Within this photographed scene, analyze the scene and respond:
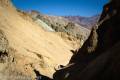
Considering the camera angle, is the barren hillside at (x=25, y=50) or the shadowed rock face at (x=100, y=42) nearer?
the shadowed rock face at (x=100, y=42)

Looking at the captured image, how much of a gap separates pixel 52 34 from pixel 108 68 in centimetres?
4381

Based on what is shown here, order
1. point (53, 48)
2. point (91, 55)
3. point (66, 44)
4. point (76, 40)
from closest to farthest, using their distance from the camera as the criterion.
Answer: point (91, 55)
point (53, 48)
point (66, 44)
point (76, 40)

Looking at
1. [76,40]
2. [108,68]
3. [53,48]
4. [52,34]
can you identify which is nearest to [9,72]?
[108,68]

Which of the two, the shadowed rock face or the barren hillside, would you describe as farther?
the barren hillside

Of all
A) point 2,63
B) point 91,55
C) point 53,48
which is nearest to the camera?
point 91,55

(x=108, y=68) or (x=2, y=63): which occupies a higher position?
(x=2, y=63)

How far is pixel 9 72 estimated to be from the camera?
2286cm

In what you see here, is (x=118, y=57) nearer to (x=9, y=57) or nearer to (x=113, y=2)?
(x=113, y=2)

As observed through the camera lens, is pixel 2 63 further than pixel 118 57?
Yes

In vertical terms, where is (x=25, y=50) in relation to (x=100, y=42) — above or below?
above

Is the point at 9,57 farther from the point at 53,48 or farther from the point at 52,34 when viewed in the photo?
the point at 52,34

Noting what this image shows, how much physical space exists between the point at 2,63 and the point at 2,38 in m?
2.42

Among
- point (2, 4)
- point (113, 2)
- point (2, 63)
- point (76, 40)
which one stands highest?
point (2, 4)

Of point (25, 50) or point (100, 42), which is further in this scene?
point (25, 50)
